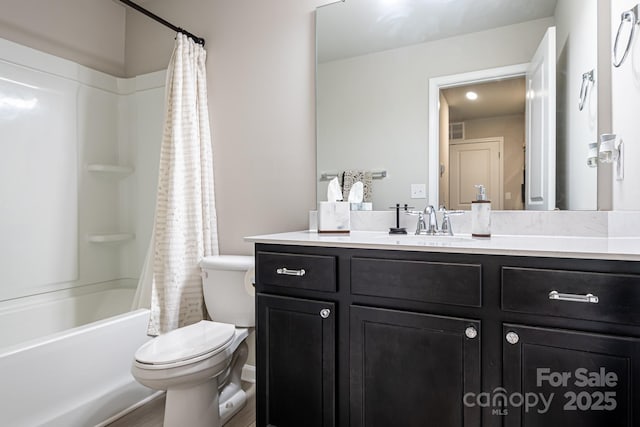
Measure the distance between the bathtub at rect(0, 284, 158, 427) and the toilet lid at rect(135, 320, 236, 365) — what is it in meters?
0.39

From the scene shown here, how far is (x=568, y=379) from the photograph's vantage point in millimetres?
988

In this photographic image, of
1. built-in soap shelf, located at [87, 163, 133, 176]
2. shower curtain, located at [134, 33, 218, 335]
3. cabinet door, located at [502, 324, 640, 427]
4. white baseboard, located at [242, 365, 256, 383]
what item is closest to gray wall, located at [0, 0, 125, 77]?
built-in soap shelf, located at [87, 163, 133, 176]

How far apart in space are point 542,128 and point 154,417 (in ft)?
7.40

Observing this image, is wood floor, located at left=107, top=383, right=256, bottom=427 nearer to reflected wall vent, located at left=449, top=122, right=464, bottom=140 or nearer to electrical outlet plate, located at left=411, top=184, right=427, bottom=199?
electrical outlet plate, located at left=411, top=184, right=427, bottom=199

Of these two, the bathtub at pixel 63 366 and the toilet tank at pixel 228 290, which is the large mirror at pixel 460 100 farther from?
the bathtub at pixel 63 366

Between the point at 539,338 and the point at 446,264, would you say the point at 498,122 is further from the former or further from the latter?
the point at 539,338

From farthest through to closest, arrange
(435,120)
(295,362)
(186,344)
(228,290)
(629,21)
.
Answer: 1. (228,290)
2. (435,120)
3. (186,344)
4. (295,362)
5. (629,21)

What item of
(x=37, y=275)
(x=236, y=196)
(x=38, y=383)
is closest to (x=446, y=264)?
(x=236, y=196)

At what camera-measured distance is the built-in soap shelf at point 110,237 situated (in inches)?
99.9

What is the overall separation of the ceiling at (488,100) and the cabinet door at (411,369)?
3.15ft

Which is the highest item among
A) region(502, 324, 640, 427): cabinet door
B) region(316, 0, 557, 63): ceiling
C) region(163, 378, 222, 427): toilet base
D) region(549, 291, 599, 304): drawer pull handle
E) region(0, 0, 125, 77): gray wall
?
region(0, 0, 125, 77): gray wall

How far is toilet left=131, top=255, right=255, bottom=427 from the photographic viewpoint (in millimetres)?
1449

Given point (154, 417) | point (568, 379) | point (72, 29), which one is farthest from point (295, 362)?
point (72, 29)

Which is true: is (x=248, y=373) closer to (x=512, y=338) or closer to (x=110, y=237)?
(x=110, y=237)
